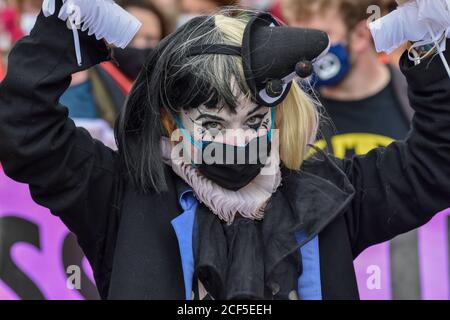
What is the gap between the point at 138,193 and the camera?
2.53 meters

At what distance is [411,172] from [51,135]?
0.91 m

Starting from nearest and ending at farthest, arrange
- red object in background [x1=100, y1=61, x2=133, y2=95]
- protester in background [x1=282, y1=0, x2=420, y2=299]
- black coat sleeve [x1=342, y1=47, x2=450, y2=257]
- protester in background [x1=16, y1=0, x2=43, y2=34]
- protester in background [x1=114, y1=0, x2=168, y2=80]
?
black coat sleeve [x1=342, y1=47, x2=450, y2=257], protester in background [x1=282, y1=0, x2=420, y2=299], red object in background [x1=100, y1=61, x2=133, y2=95], protester in background [x1=114, y1=0, x2=168, y2=80], protester in background [x1=16, y1=0, x2=43, y2=34]

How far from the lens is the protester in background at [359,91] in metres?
4.27

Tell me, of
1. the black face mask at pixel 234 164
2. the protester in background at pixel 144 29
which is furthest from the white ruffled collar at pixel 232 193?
the protester in background at pixel 144 29

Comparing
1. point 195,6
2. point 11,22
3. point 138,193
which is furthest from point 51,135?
point 195,6

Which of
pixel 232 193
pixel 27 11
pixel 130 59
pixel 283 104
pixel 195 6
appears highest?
pixel 195 6

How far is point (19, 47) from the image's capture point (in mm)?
2393

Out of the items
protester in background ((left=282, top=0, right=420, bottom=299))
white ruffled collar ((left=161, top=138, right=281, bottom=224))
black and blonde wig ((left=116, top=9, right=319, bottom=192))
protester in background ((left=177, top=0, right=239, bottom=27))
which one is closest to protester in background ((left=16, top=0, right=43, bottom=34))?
protester in background ((left=177, top=0, right=239, bottom=27))

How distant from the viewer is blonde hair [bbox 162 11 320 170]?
97.8 inches

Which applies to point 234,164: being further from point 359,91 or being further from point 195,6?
point 195,6

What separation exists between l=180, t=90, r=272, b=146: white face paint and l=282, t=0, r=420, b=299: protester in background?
1.74m

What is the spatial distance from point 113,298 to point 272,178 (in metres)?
0.50

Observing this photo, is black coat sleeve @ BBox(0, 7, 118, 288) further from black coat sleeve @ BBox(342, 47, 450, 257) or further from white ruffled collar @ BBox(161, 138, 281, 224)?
black coat sleeve @ BBox(342, 47, 450, 257)
